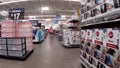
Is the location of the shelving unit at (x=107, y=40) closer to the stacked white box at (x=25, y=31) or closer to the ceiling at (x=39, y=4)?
the stacked white box at (x=25, y=31)

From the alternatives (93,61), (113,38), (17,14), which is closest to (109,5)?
(113,38)

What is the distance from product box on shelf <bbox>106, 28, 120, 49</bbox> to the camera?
235 cm

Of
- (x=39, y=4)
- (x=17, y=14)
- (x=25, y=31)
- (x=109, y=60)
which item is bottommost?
(x=109, y=60)

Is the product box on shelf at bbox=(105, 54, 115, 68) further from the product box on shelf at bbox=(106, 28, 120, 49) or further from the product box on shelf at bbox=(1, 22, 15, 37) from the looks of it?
the product box on shelf at bbox=(1, 22, 15, 37)

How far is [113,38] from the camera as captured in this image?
247 centimetres

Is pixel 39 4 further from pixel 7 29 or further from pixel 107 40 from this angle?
pixel 107 40

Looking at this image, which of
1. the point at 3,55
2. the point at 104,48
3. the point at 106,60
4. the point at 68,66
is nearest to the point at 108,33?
the point at 104,48

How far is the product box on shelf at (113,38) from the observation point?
235cm

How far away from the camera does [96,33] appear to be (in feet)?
10.9

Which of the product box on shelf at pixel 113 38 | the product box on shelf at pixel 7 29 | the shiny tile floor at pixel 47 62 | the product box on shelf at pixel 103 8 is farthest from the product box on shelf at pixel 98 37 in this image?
the product box on shelf at pixel 7 29

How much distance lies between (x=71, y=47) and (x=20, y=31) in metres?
4.00

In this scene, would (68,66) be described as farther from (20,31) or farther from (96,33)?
(20,31)

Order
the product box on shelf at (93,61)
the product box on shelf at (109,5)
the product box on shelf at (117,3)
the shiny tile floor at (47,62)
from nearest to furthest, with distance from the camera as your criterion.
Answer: the product box on shelf at (117,3)
the product box on shelf at (109,5)
the product box on shelf at (93,61)
the shiny tile floor at (47,62)

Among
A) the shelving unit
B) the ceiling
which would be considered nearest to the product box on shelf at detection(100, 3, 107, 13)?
the shelving unit
